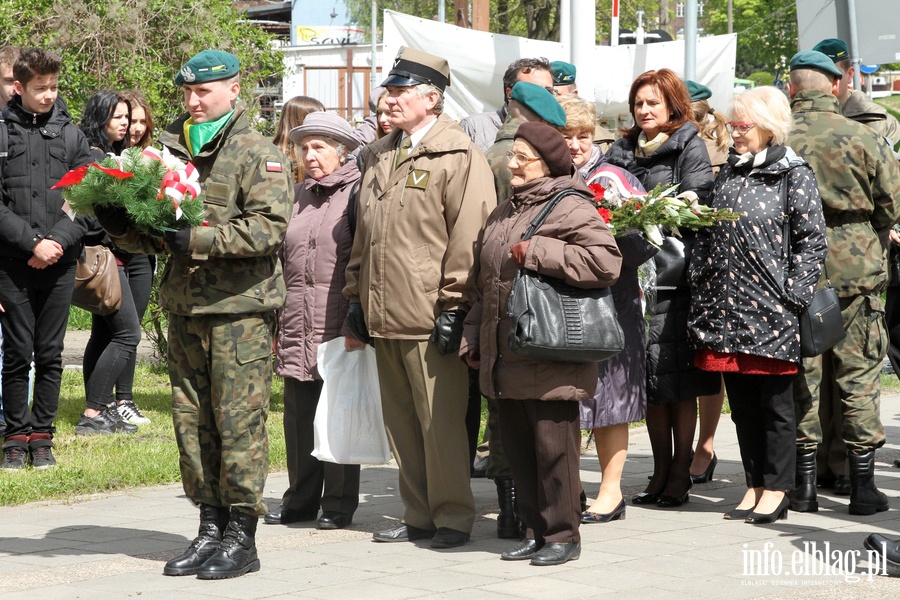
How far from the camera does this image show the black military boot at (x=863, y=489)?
6.62 meters

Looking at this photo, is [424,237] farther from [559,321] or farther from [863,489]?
[863,489]

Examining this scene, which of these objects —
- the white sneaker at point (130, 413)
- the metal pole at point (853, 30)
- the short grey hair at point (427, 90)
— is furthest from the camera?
the white sneaker at point (130, 413)

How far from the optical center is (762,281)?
247 inches

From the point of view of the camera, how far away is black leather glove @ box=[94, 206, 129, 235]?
5.17m

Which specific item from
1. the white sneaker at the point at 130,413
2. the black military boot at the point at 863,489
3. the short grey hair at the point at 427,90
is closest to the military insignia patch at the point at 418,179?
the short grey hair at the point at 427,90

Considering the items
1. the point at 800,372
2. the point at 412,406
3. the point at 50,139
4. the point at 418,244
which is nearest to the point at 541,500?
the point at 412,406

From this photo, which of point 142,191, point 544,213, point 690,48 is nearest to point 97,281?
point 142,191

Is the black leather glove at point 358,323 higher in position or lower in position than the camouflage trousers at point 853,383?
higher

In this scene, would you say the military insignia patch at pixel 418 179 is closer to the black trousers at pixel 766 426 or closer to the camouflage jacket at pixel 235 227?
the camouflage jacket at pixel 235 227

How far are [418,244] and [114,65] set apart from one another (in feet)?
22.7

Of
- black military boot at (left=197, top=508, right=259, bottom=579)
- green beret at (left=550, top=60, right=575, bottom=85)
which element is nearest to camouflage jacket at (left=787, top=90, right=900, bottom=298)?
green beret at (left=550, top=60, right=575, bottom=85)

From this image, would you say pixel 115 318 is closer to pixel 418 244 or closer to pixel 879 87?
pixel 418 244

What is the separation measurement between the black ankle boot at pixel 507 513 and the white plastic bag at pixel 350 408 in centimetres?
60

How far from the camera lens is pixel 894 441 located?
918cm
